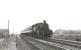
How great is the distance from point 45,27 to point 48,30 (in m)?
0.82

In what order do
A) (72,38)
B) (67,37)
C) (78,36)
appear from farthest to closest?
(67,37), (72,38), (78,36)

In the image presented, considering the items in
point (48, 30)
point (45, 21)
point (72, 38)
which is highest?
point (45, 21)

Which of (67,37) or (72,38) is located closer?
(72,38)

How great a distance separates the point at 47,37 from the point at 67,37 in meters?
3.73

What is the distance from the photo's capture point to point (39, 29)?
24.4 metres

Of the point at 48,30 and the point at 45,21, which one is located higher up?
the point at 45,21

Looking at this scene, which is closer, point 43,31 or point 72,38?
point 72,38

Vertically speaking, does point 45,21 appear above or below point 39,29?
above

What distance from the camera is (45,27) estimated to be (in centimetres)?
2480

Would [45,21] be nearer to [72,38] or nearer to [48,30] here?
[48,30]

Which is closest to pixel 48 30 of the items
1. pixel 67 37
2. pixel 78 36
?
pixel 67 37

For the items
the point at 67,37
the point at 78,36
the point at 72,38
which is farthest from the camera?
the point at 67,37

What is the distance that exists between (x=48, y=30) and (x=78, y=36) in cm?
688

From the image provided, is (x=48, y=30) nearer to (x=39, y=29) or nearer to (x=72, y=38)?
(x=39, y=29)
